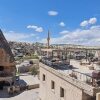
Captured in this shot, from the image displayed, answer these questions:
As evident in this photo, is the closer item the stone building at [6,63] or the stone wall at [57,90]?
the stone wall at [57,90]

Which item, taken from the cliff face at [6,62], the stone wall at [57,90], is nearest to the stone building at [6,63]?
the cliff face at [6,62]

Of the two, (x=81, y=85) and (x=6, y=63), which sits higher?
(x=6, y=63)

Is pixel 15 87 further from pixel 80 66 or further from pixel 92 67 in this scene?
pixel 92 67

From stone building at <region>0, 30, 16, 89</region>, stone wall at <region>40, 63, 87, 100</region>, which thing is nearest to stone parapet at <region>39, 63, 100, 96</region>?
stone wall at <region>40, 63, 87, 100</region>

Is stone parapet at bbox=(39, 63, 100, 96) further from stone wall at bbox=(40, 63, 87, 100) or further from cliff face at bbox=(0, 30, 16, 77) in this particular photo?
cliff face at bbox=(0, 30, 16, 77)

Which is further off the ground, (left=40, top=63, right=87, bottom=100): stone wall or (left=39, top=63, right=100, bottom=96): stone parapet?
(left=39, top=63, right=100, bottom=96): stone parapet

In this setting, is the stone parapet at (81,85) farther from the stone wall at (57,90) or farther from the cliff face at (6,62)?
the cliff face at (6,62)

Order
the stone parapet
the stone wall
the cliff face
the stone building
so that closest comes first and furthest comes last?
the stone parapet → the stone wall → the stone building → the cliff face

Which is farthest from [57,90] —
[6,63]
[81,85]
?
[6,63]

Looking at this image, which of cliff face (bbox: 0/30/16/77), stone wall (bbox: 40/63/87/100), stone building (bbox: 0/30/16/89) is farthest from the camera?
cliff face (bbox: 0/30/16/77)

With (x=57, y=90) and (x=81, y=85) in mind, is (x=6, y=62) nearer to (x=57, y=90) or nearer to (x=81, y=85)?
(x=57, y=90)

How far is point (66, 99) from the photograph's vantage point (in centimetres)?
2195

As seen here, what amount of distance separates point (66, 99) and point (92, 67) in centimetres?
659

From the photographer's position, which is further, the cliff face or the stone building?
the cliff face
